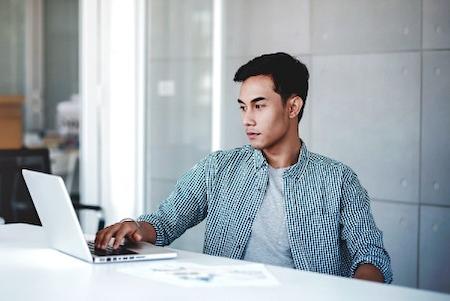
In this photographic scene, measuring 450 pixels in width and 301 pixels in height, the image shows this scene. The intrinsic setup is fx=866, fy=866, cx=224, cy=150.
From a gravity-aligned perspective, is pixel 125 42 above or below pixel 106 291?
above

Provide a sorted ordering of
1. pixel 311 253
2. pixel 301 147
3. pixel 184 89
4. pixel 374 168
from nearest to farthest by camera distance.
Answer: pixel 311 253 → pixel 301 147 → pixel 374 168 → pixel 184 89

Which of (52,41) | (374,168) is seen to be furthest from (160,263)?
(52,41)

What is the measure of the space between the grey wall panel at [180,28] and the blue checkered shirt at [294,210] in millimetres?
2529

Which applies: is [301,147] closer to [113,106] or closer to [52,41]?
[113,106]

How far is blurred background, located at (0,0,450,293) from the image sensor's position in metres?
4.87

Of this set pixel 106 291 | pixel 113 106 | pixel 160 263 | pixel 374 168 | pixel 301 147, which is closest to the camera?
pixel 106 291

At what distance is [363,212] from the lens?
3.12 metres

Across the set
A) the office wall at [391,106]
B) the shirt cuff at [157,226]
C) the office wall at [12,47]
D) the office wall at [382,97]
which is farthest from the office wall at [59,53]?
the shirt cuff at [157,226]

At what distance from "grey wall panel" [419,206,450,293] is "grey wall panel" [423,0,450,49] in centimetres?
92

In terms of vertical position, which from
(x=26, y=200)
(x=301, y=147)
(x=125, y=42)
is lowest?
(x=26, y=200)

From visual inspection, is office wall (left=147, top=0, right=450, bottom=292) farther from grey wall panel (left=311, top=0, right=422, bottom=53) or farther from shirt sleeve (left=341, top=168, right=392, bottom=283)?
shirt sleeve (left=341, top=168, right=392, bottom=283)

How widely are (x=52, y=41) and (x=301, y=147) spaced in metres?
4.18

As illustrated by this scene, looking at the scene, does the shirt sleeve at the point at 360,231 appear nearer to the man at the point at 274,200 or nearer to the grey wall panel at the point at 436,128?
the man at the point at 274,200

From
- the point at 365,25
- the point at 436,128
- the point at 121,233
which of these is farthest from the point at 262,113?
the point at 365,25
